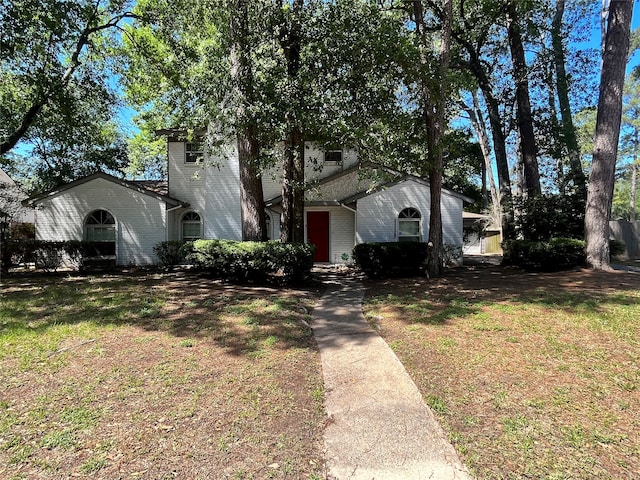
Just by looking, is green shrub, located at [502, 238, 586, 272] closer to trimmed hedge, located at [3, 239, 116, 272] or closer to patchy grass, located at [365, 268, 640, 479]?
patchy grass, located at [365, 268, 640, 479]

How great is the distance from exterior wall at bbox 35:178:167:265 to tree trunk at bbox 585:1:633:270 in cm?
1585

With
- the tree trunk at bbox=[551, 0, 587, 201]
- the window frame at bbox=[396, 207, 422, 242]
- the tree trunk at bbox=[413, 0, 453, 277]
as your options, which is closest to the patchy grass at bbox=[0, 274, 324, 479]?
the tree trunk at bbox=[413, 0, 453, 277]

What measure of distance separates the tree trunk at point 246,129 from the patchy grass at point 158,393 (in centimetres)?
415

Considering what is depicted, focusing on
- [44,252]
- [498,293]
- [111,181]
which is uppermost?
[111,181]

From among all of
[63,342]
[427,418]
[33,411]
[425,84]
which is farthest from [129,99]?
[427,418]

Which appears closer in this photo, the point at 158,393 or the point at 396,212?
the point at 158,393

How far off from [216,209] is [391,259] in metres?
8.19

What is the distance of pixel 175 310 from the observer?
269 inches

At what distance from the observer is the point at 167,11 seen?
39.6 feet

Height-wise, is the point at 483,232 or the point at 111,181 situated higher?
the point at 111,181

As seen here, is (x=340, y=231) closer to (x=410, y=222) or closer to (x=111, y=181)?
(x=410, y=222)

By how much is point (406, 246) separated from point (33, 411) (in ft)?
34.4

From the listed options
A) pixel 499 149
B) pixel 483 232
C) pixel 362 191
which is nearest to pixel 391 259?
pixel 362 191

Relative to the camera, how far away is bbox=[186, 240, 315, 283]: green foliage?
948 centimetres
